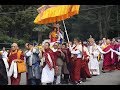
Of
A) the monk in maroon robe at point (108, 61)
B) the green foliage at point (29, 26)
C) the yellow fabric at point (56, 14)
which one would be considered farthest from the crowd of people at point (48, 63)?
the monk in maroon robe at point (108, 61)

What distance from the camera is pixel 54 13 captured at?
1495cm

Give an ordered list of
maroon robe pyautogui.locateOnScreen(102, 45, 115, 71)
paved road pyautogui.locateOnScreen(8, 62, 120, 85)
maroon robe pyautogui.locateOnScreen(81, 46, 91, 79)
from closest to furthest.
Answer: paved road pyautogui.locateOnScreen(8, 62, 120, 85) → maroon robe pyautogui.locateOnScreen(81, 46, 91, 79) → maroon robe pyautogui.locateOnScreen(102, 45, 115, 71)

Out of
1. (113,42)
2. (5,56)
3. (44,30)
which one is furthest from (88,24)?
(5,56)

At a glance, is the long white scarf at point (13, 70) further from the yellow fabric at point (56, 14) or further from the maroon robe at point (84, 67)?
the maroon robe at point (84, 67)

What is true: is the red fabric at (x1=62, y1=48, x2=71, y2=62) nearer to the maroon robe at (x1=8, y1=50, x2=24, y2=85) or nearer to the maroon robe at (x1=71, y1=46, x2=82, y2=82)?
the maroon robe at (x1=71, y1=46, x2=82, y2=82)

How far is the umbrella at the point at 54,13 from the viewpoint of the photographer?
48.2 ft

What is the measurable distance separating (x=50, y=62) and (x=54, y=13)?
1.63m

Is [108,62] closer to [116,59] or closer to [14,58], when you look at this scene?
[116,59]

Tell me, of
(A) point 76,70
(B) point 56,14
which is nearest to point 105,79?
(A) point 76,70

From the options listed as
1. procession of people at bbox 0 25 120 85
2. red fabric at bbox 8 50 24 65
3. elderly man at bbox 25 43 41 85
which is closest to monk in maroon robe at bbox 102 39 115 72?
procession of people at bbox 0 25 120 85

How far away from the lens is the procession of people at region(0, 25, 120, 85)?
14.2 m
